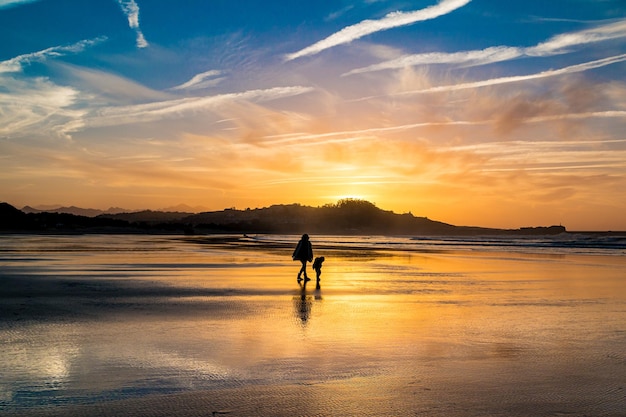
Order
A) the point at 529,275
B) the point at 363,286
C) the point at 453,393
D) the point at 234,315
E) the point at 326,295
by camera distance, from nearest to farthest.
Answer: the point at 453,393 < the point at 234,315 < the point at 326,295 < the point at 363,286 < the point at 529,275

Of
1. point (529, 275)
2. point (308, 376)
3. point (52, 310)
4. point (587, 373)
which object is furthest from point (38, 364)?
point (529, 275)

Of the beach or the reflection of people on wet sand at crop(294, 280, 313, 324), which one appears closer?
the beach

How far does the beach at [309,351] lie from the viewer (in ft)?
21.5

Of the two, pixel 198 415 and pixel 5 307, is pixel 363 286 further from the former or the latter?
pixel 198 415

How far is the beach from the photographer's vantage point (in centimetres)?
655

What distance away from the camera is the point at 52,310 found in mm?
13148

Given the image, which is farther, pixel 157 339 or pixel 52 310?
pixel 52 310

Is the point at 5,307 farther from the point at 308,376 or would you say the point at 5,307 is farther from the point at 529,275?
the point at 529,275

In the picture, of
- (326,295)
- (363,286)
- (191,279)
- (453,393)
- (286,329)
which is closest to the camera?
(453,393)

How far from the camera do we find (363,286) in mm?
19469

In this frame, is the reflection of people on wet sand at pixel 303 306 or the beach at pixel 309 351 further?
the reflection of people on wet sand at pixel 303 306

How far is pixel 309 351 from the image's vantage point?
9219 millimetres

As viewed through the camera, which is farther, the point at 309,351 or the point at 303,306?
the point at 303,306

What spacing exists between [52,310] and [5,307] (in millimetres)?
1436
